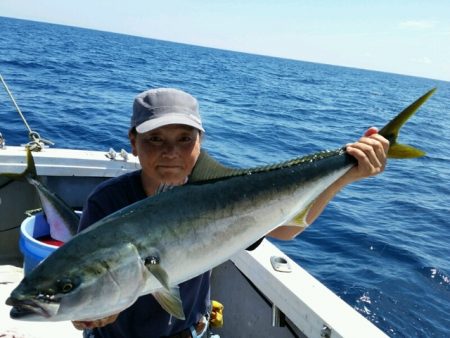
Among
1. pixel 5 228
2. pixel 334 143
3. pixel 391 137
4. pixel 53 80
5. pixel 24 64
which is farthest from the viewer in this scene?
pixel 24 64

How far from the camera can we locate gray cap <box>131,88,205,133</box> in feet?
7.64

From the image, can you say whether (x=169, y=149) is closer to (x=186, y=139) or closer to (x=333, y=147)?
(x=186, y=139)

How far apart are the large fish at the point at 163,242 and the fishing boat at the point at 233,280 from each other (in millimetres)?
1188

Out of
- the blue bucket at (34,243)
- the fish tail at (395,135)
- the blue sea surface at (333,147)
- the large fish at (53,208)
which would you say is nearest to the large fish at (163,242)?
the fish tail at (395,135)

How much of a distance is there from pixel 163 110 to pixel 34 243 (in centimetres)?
229

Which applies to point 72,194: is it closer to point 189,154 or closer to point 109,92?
point 189,154

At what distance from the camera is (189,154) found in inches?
96.2

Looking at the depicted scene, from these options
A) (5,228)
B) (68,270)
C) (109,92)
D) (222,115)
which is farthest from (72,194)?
(109,92)

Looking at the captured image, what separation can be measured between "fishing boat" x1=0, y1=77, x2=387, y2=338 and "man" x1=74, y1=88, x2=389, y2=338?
86cm

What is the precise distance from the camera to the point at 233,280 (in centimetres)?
439

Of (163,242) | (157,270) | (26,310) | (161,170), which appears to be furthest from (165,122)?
(26,310)

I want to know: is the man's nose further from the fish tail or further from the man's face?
the fish tail

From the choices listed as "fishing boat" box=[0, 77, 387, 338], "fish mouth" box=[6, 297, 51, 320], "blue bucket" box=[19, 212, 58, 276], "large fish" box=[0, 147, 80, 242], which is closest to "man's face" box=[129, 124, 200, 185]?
"fish mouth" box=[6, 297, 51, 320]

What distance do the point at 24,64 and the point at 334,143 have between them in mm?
21089
